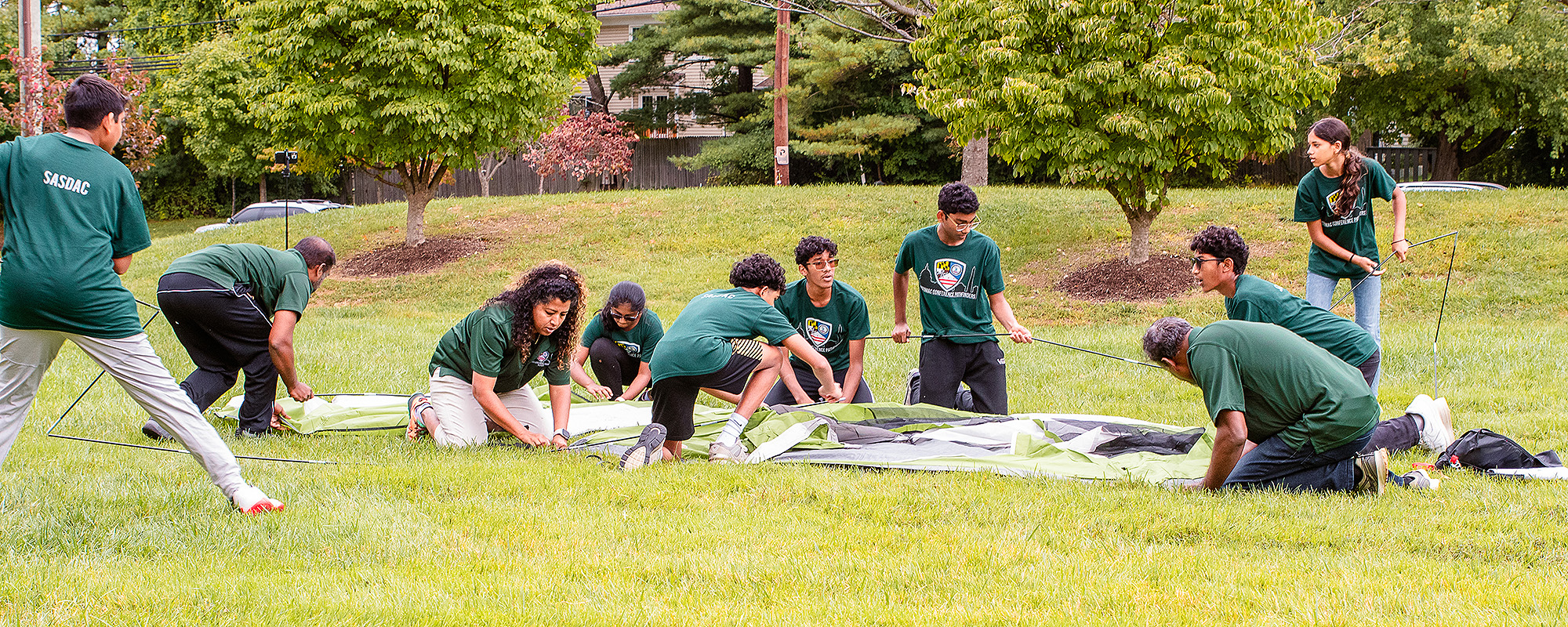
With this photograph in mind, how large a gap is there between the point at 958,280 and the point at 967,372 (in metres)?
0.59

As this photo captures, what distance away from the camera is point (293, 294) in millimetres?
5902

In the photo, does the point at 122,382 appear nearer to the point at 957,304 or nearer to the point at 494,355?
the point at 494,355

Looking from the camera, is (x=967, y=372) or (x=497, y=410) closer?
(x=497, y=410)

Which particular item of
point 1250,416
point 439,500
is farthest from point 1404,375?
point 439,500

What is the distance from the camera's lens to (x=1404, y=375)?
26.7 feet

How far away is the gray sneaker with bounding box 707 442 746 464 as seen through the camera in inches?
223

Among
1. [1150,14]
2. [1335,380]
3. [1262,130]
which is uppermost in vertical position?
[1150,14]

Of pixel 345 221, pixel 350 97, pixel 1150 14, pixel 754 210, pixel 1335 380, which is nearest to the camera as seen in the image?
pixel 1335 380

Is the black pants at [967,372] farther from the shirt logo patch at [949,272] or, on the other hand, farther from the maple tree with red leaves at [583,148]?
the maple tree with red leaves at [583,148]

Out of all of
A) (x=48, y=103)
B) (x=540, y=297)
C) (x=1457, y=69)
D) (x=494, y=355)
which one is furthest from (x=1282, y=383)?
(x=1457, y=69)

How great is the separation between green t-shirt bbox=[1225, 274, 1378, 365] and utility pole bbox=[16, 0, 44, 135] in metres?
15.6

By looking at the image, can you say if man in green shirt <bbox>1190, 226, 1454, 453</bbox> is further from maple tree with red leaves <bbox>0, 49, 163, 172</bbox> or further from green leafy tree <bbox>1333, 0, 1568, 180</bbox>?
green leafy tree <bbox>1333, 0, 1568, 180</bbox>

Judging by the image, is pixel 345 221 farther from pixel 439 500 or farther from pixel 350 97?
pixel 439 500

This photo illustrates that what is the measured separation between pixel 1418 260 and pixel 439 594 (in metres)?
13.1
